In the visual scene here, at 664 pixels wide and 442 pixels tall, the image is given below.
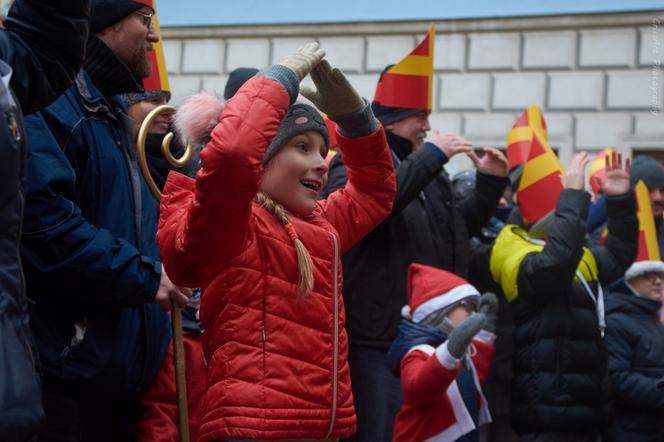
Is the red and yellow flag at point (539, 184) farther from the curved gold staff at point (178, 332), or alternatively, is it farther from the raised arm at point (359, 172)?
the curved gold staff at point (178, 332)

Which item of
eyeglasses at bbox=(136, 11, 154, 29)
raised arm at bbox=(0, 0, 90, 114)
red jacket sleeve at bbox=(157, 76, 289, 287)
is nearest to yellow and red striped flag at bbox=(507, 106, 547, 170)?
eyeglasses at bbox=(136, 11, 154, 29)

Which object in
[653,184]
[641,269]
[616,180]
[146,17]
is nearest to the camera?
[146,17]

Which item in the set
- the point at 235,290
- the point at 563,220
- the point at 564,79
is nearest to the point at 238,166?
the point at 235,290

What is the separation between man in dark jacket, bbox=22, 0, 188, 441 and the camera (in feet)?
11.2

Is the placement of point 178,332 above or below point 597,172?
below

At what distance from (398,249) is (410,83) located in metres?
0.93

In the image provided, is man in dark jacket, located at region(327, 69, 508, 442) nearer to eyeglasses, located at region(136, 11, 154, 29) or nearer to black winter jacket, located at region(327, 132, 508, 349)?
black winter jacket, located at region(327, 132, 508, 349)

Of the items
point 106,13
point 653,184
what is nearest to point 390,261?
point 106,13

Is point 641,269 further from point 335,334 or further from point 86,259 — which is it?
point 86,259

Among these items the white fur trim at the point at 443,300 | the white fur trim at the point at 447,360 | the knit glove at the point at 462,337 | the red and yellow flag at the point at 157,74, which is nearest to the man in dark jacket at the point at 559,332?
the white fur trim at the point at 443,300

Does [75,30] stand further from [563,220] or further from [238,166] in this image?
[563,220]

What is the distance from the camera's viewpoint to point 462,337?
5.03m

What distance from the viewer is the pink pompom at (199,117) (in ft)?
11.3

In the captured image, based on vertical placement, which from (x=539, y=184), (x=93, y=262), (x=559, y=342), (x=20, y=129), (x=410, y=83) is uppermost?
(x=410, y=83)
